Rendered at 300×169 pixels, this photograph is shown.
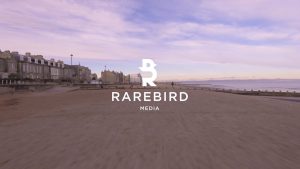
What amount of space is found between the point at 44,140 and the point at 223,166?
5.59 meters

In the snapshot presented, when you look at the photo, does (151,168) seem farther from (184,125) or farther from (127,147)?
(184,125)

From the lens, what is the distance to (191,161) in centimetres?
700

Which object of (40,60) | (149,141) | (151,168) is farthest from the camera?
(40,60)

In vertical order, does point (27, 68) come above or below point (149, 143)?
above

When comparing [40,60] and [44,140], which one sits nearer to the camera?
[44,140]

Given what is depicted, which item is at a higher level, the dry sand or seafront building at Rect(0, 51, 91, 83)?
seafront building at Rect(0, 51, 91, 83)

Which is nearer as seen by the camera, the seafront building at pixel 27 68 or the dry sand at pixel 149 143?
the dry sand at pixel 149 143

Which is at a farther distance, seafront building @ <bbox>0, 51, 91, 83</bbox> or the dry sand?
seafront building @ <bbox>0, 51, 91, 83</bbox>

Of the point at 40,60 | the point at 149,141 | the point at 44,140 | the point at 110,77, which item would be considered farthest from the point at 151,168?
the point at 110,77

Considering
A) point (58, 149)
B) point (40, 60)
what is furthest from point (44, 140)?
point (40, 60)

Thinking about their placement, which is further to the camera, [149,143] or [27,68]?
[27,68]

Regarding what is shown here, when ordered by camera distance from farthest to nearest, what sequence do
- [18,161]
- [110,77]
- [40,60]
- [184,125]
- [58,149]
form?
[110,77], [40,60], [184,125], [58,149], [18,161]

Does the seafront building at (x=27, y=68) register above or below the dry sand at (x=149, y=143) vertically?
above

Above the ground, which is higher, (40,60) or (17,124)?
(40,60)
